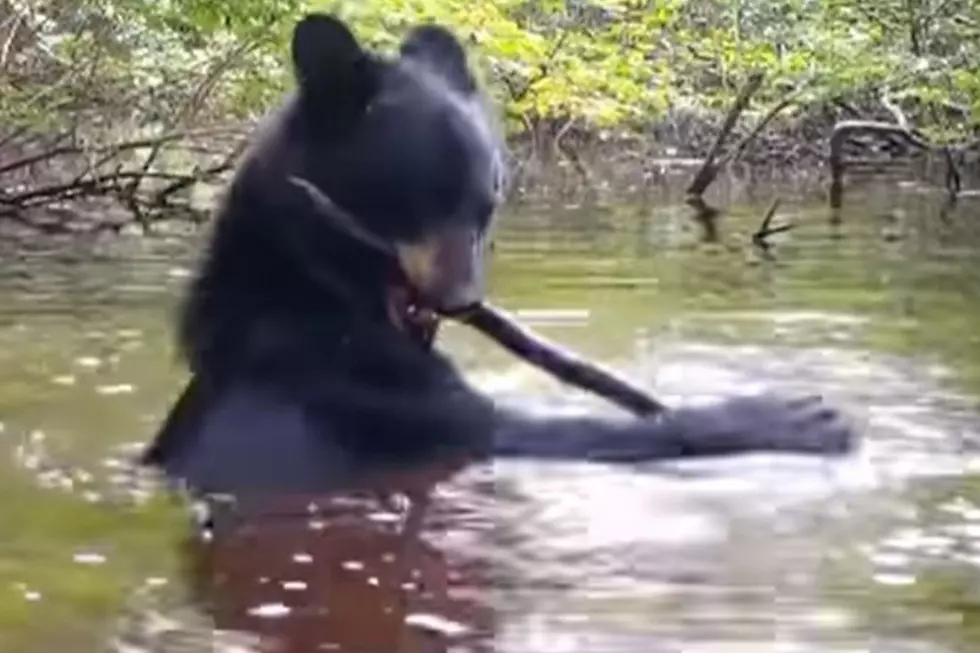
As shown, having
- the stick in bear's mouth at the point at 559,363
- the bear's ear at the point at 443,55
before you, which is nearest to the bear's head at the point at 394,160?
the bear's ear at the point at 443,55

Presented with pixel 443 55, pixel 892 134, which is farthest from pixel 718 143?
pixel 443 55

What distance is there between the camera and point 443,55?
4.76 metres

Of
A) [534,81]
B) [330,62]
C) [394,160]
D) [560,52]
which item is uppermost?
[330,62]

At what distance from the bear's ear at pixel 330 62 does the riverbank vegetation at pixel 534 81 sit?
4.51 feet

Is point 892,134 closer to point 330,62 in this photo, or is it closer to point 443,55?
point 443,55

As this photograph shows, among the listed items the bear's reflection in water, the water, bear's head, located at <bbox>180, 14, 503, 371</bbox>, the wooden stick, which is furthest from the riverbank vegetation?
the bear's reflection in water

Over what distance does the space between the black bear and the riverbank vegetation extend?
136cm

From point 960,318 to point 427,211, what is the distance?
4347mm

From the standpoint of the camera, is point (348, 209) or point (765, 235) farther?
point (765, 235)

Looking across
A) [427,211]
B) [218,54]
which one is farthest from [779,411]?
[218,54]

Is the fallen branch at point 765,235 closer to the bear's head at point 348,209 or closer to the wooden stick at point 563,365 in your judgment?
the wooden stick at point 563,365

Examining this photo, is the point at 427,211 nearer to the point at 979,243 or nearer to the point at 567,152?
the point at 979,243

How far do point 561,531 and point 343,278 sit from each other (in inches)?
30.9

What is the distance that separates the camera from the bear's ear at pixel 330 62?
4.39 metres
